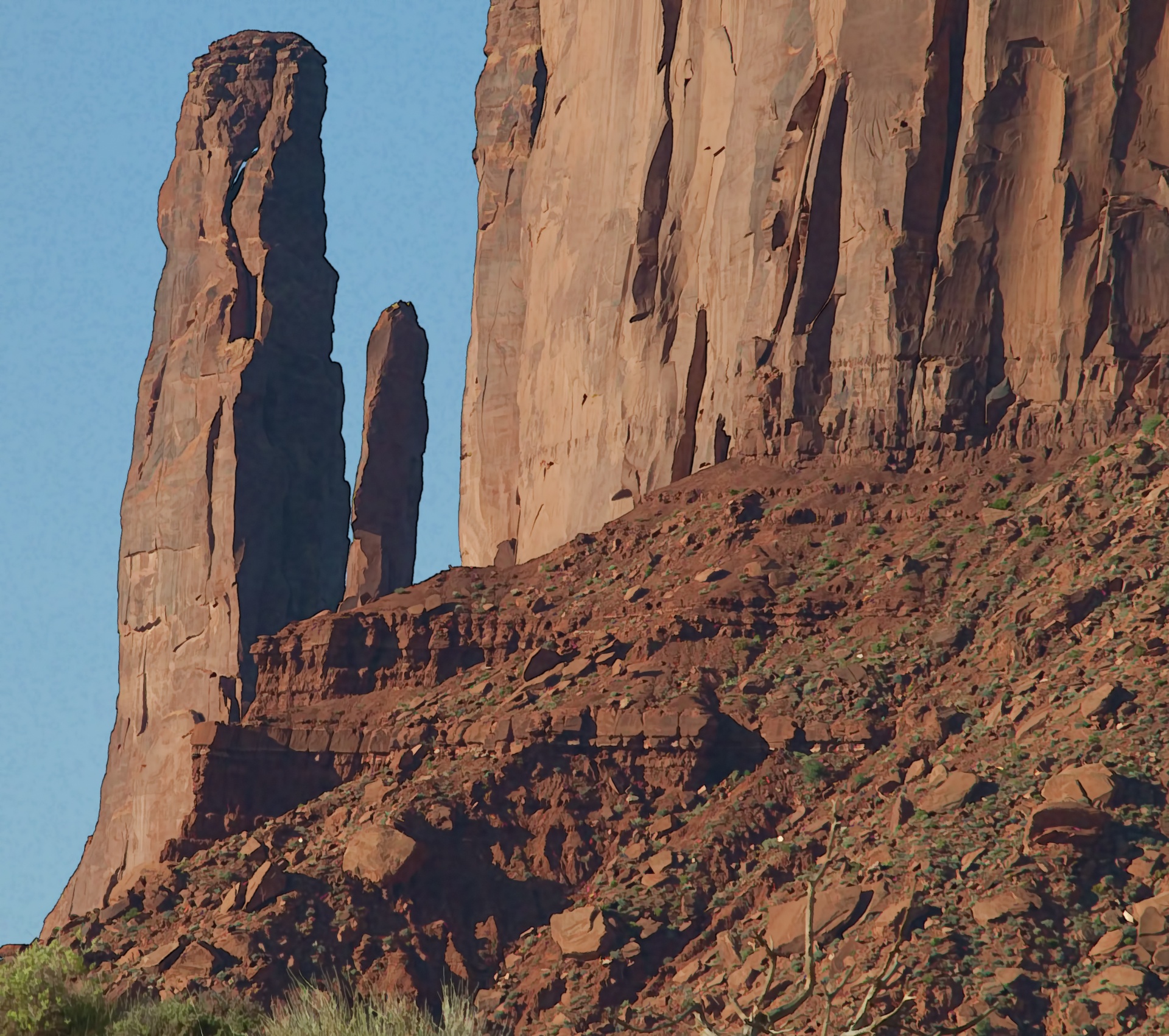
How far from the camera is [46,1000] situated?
45.9m

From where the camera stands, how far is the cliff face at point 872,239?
70812mm

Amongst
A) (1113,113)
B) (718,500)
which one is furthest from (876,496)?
(1113,113)

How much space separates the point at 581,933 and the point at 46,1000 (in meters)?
15.8

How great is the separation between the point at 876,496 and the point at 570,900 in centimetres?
1437

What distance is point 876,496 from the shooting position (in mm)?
70562

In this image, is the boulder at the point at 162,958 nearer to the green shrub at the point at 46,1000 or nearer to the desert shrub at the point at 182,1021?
the desert shrub at the point at 182,1021

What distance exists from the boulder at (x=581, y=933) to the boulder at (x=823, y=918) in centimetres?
364

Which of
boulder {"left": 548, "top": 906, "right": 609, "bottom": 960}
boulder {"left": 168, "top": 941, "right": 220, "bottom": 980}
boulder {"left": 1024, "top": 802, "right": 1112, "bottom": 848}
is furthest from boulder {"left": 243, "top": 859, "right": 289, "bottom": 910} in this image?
boulder {"left": 1024, "top": 802, "right": 1112, "bottom": 848}

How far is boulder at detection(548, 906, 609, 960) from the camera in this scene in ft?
192

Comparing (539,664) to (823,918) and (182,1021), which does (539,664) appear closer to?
(823,918)

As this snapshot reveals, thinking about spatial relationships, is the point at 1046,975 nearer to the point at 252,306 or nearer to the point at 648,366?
the point at 648,366

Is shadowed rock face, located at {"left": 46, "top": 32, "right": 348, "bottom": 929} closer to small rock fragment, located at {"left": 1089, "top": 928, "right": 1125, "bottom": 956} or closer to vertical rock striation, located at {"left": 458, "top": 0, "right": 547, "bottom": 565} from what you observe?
vertical rock striation, located at {"left": 458, "top": 0, "right": 547, "bottom": 565}

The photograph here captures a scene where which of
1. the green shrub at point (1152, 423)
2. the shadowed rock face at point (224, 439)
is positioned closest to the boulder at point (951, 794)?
the green shrub at point (1152, 423)

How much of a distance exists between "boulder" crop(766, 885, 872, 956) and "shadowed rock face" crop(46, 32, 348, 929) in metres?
53.1
